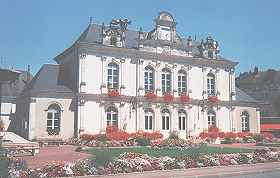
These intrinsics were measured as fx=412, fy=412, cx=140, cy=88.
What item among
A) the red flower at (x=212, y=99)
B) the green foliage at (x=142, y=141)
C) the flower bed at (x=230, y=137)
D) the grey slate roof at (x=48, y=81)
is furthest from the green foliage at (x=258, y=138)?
the grey slate roof at (x=48, y=81)

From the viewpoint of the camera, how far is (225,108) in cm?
4056

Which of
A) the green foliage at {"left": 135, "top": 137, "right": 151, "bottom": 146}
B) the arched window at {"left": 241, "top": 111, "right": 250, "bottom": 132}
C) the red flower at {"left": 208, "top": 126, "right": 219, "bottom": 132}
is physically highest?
the arched window at {"left": 241, "top": 111, "right": 250, "bottom": 132}

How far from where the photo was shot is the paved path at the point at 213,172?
13391 mm

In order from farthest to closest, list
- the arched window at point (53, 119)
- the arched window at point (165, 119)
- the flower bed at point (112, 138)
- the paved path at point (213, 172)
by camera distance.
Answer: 1. the arched window at point (165, 119)
2. the arched window at point (53, 119)
3. the flower bed at point (112, 138)
4. the paved path at point (213, 172)

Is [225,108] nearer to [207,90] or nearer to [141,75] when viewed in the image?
[207,90]

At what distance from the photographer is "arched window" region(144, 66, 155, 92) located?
36.4 meters

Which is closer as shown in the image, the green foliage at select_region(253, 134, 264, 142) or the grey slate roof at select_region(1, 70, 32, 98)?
the green foliage at select_region(253, 134, 264, 142)

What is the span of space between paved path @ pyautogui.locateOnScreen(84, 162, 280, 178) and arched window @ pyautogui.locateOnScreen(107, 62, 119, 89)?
19.7 m

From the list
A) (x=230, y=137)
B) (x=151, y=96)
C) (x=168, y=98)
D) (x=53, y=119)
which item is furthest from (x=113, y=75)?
(x=230, y=137)

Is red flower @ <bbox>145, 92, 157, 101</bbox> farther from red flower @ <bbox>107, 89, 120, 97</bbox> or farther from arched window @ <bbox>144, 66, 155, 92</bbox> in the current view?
red flower @ <bbox>107, 89, 120, 97</bbox>

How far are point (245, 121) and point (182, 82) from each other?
8.64m

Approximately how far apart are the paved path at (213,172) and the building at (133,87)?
62.6 ft

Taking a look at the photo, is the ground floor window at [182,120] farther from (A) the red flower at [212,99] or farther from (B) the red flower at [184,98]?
(A) the red flower at [212,99]

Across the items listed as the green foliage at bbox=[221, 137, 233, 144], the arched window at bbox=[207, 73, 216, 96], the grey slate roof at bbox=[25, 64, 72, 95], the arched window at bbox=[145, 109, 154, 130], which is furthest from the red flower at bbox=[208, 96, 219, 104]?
the grey slate roof at bbox=[25, 64, 72, 95]
